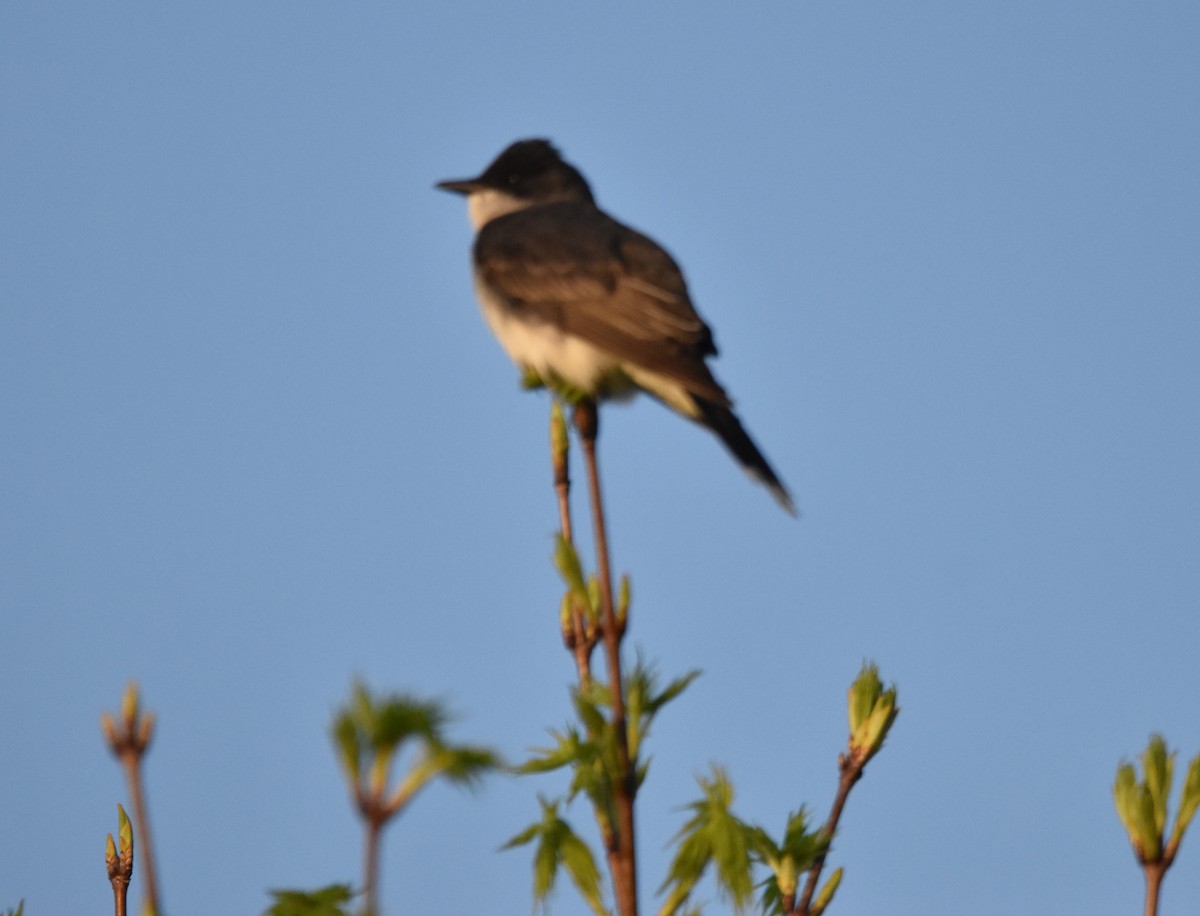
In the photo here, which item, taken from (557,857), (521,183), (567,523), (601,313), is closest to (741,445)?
(601,313)

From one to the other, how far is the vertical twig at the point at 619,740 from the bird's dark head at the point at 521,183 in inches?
225


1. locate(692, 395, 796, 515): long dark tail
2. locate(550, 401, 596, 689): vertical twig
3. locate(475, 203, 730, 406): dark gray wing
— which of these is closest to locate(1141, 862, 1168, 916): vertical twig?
locate(550, 401, 596, 689): vertical twig

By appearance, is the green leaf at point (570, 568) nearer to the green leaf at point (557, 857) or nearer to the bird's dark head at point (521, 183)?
the green leaf at point (557, 857)

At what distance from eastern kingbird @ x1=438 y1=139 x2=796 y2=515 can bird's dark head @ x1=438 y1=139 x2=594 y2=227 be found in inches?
34.5

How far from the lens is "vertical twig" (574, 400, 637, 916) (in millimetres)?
2562

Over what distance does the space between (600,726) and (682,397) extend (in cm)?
340

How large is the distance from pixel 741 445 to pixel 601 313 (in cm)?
106

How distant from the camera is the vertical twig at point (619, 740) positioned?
256cm

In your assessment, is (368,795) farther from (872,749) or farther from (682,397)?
(682,397)

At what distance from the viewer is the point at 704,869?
282 centimetres

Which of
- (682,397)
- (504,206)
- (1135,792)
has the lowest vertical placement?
(1135,792)

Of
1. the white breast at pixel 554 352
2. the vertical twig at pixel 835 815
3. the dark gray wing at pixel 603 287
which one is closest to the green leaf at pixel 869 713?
the vertical twig at pixel 835 815

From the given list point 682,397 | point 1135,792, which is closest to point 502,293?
point 682,397

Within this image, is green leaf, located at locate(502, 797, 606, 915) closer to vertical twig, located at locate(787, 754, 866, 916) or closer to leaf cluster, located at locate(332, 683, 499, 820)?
vertical twig, located at locate(787, 754, 866, 916)
